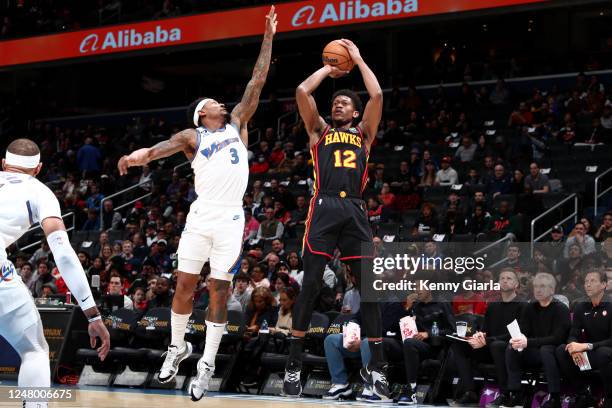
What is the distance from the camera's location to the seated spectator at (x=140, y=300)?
15487 millimetres

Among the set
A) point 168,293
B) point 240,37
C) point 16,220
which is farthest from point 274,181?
point 16,220

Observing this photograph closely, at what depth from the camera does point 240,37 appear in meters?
21.5

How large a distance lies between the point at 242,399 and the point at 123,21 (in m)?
14.0

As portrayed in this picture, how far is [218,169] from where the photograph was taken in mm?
8719

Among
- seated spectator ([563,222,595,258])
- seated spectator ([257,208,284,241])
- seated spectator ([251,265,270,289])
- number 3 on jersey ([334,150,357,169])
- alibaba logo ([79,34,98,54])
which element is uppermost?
alibaba logo ([79,34,98,54])

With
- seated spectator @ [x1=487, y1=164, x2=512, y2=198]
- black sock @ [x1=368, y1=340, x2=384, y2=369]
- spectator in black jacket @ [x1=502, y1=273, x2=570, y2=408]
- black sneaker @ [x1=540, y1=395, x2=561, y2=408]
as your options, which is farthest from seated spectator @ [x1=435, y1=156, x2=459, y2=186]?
black sock @ [x1=368, y1=340, x2=384, y2=369]

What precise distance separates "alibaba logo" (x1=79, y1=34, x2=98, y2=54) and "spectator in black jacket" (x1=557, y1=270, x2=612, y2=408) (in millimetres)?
15525

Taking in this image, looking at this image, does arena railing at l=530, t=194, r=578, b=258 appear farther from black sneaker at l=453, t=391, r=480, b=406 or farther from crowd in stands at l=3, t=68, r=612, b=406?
black sneaker at l=453, t=391, r=480, b=406

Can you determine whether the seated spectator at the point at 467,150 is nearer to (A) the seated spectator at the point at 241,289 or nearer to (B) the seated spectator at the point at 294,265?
(B) the seated spectator at the point at 294,265

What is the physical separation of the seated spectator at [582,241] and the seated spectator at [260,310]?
165 inches

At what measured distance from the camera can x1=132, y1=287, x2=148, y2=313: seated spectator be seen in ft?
50.8

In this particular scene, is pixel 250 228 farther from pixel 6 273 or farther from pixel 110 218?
pixel 6 273

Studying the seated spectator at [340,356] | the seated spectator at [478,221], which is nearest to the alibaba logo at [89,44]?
the seated spectator at [478,221]

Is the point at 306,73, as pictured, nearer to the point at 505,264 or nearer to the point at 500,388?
the point at 505,264
